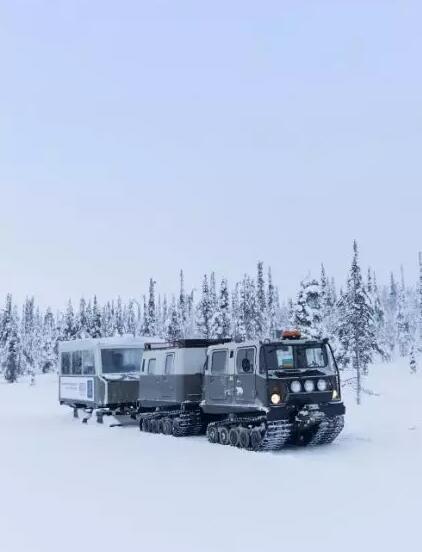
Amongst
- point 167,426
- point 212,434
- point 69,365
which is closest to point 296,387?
point 212,434

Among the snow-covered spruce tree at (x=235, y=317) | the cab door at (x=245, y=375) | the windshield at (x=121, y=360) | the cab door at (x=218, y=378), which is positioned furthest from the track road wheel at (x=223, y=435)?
the snow-covered spruce tree at (x=235, y=317)

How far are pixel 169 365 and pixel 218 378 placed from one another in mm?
2782

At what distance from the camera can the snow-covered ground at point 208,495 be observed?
7.96 metres

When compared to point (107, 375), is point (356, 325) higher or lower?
higher

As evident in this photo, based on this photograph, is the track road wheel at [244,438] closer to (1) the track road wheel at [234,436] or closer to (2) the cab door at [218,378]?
(1) the track road wheel at [234,436]

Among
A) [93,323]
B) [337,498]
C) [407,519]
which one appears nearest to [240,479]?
[337,498]

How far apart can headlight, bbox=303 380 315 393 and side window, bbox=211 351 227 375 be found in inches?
107

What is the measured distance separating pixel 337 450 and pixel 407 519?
21.2ft

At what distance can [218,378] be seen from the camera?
17.6 m

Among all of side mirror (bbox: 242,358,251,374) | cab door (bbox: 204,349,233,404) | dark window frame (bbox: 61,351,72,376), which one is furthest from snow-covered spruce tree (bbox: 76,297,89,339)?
side mirror (bbox: 242,358,251,374)

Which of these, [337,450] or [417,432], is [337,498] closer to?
[337,450]

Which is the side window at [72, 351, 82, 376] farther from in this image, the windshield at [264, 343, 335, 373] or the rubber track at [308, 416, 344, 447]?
the rubber track at [308, 416, 344, 447]

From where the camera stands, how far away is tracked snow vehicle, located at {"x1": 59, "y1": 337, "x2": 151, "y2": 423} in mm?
23047

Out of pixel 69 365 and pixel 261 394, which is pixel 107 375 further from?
pixel 261 394
